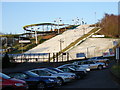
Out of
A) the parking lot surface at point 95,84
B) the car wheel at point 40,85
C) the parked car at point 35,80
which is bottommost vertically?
the parking lot surface at point 95,84

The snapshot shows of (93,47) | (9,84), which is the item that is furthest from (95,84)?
(93,47)

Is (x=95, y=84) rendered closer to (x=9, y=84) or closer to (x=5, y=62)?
(x=9, y=84)

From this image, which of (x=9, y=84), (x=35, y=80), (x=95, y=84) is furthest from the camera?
(x=95, y=84)

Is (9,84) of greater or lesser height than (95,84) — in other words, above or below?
above

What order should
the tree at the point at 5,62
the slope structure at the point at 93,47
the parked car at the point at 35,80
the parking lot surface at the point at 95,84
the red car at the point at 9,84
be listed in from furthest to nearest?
the slope structure at the point at 93,47, the tree at the point at 5,62, the parking lot surface at the point at 95,84, the parked car at the point at 35,80, the red car at the point at 9,84

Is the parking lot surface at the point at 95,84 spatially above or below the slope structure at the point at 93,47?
below

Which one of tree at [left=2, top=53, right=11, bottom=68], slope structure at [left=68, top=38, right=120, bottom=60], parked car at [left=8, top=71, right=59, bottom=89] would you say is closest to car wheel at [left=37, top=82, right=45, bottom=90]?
parked car at [left=8, top=71, right=59, bottom=89]

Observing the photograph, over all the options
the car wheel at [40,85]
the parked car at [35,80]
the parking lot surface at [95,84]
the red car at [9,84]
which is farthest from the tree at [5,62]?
the red car at [9,84]

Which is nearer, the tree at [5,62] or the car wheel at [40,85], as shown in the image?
the car wheel at [40,85]

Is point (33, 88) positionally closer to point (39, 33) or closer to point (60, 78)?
point (60, 78)

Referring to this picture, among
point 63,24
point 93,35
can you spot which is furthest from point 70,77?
point 63,24

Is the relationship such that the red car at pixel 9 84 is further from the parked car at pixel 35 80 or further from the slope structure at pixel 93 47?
the slope structure at pixel 93 47

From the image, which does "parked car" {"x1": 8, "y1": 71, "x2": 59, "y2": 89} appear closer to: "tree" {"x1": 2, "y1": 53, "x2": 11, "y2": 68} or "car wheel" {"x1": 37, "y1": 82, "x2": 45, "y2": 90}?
"car wheel" {"x1": 37, "y1": 82, "x2": 45, "y2": 90}

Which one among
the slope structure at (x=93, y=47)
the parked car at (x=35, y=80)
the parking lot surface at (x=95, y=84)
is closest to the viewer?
the parked car at (x=35, y=80)
